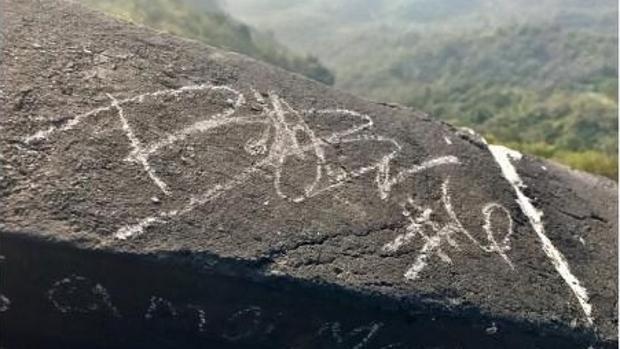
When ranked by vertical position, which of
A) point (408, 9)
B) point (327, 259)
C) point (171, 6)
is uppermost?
point (327, 259)

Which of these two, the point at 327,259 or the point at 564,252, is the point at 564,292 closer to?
the point at 564,252

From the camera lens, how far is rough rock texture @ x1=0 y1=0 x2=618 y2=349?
316 cm

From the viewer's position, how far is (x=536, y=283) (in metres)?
4.06

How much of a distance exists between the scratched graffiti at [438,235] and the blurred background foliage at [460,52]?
30.1 ft

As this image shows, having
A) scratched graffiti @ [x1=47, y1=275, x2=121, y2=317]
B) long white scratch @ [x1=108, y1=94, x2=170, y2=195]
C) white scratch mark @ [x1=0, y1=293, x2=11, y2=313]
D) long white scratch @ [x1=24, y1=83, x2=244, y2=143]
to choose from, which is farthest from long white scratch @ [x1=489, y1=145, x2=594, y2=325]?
white scratch mark @ [x1=0, y1=293, x2=11, y2=313]

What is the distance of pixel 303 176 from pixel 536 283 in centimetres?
120

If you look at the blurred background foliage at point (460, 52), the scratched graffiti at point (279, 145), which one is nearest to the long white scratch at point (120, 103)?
the scratched graffiti at point (279, 145)

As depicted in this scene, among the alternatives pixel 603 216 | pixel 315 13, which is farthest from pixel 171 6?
pixel 315 13

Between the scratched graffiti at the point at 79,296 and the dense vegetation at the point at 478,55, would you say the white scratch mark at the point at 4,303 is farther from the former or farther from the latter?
the dense vegetation at the point at 478,55

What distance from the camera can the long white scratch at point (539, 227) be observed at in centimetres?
421

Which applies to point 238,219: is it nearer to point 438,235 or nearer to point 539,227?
point 438,235

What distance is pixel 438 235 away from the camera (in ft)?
12.9

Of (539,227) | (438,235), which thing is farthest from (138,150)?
(539,227)

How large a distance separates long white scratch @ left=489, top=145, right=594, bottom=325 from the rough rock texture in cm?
2
